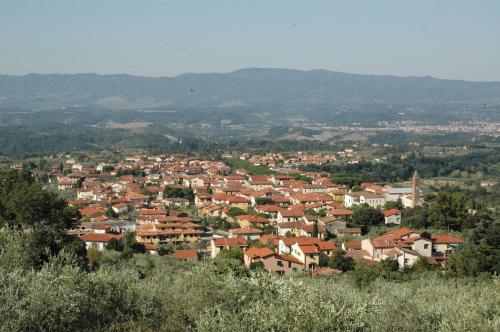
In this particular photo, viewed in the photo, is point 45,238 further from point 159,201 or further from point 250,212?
point 159,201

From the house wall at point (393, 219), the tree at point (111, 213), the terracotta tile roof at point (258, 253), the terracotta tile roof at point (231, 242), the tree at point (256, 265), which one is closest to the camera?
the tree at point (256, 265)

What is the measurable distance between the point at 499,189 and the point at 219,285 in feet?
132

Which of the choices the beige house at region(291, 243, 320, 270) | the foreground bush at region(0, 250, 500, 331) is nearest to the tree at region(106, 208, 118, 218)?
the beige house at region(291, 243, 320, 270)

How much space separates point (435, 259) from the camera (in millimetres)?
22016

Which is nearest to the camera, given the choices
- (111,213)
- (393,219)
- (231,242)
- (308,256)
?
(308,256)

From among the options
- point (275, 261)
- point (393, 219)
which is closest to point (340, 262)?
point (275, 261)

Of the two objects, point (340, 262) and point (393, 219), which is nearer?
point (340, 262)

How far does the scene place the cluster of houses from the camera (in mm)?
22812

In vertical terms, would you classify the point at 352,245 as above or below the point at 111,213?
above

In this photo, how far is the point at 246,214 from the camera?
32469 millimetres

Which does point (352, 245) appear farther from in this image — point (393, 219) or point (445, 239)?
point (393, 219)

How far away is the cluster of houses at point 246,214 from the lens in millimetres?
22812

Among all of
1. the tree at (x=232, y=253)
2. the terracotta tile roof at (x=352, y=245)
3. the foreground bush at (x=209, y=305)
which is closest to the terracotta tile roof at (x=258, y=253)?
the tree at (x=232, y=253)

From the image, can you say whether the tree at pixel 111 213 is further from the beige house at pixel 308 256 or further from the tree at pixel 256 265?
the tree at pixel 256 265
